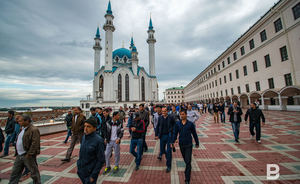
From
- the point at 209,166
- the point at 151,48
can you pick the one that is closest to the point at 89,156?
the point at 209,166

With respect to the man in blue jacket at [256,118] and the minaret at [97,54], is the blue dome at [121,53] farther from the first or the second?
the man in blue jacket at [256,118]

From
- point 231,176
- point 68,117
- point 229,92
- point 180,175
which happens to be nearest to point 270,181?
point 231,176

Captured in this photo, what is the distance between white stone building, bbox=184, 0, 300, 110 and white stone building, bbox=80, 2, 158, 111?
25.0 m

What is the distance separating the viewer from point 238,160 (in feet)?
12.6

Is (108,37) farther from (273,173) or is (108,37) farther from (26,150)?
(273,173)

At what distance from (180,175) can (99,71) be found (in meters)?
41.9

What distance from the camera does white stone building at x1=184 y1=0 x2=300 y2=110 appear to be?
1414 cm

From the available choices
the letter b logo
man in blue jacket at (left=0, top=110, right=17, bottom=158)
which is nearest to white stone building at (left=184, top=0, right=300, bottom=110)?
the letter b logo

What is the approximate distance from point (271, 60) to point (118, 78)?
36325 millimetres

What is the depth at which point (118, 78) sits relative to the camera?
39.4 m

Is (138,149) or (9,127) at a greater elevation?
(9,127)

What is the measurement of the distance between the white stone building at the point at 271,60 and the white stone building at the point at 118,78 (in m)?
25.0

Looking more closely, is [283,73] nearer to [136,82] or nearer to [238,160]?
[238,160]

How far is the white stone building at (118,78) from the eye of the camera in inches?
1323
